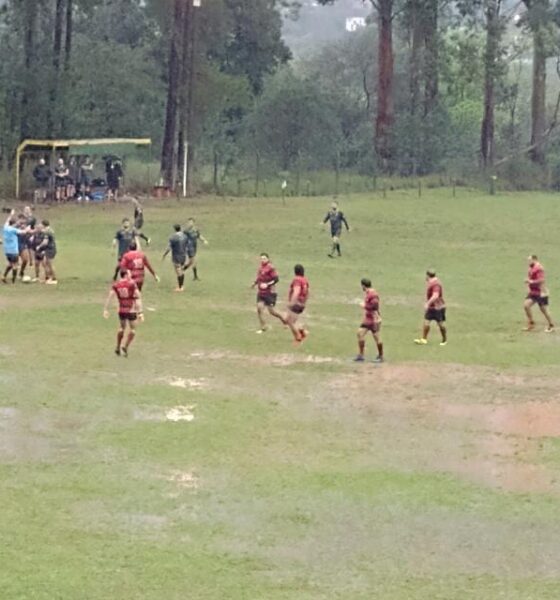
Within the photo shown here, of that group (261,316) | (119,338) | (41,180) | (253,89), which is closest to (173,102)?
(41,180)

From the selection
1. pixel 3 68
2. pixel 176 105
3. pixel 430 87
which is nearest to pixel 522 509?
pixel 176 105

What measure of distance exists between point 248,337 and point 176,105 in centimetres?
3412

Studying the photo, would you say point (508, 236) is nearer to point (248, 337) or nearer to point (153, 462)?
point (248, 337)

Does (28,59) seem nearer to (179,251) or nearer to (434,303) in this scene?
(179,251)

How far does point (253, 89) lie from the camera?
291 feet

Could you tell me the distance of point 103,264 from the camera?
41.5m

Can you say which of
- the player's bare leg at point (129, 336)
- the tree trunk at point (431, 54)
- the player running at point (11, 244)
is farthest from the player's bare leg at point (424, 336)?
the tree trunk at point (431, 54)

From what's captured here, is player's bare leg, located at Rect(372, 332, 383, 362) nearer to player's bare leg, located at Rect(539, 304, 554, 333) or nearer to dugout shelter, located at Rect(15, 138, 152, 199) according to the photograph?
player's bare leg, located at Rect(539, 304, 554, 333)

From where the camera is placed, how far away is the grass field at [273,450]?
16.2 m

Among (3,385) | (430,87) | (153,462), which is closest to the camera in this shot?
(153,462)

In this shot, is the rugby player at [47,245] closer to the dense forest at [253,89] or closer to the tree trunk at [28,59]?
the dense forest at [253,89]

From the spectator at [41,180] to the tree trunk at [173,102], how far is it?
6.74 meters

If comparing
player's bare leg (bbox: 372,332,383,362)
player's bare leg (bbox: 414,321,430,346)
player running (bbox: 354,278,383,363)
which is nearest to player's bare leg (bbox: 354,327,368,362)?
player running (bbox: 354,278,383,363)

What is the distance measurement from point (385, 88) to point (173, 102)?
15763 mm
